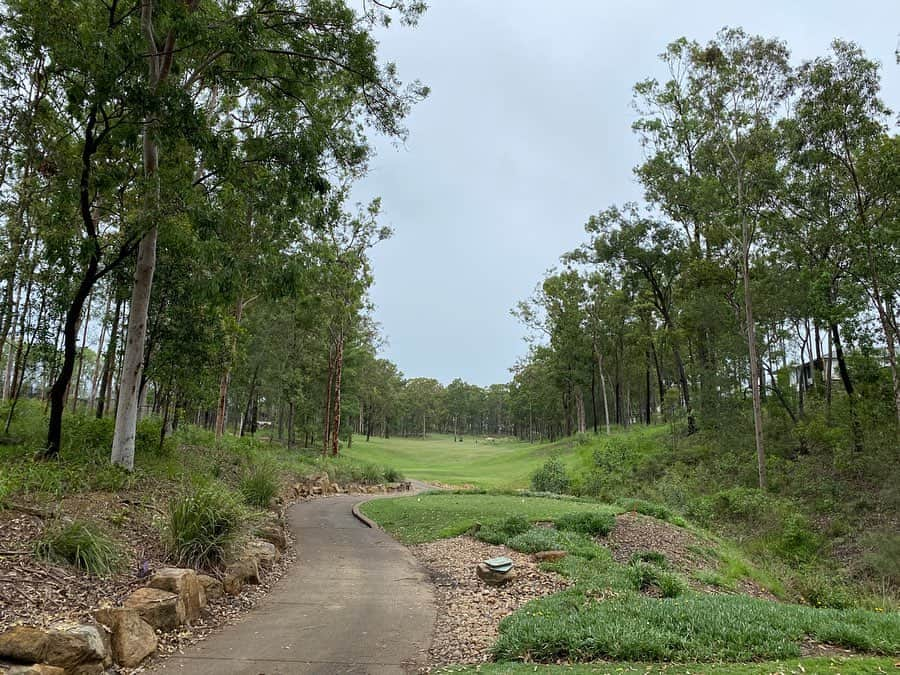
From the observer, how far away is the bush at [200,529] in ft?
22.6

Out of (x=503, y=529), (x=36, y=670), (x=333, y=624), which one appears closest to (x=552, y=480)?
(x=503, y=529)

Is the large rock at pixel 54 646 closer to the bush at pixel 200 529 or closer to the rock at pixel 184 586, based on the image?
the rock at pixel 184 586

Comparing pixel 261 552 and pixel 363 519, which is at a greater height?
pixel 261 552

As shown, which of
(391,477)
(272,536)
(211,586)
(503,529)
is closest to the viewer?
(211,586)

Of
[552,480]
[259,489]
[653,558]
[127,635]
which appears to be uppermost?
[259,489]

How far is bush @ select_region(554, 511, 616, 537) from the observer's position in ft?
35.4

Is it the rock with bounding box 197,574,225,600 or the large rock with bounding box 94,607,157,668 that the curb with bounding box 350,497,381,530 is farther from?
the large rock with bounding box 94,607,157,668

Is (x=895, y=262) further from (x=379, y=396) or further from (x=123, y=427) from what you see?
(x=379, y=396)

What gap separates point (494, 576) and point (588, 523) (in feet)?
12.8

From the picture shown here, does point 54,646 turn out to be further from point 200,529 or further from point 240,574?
point 240,574

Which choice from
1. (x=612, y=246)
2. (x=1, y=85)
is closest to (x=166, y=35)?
(x=1, y=85)

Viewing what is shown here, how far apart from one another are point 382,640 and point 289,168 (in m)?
9.27

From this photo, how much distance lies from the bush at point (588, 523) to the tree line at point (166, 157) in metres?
7.49

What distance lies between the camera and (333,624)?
20.4ft
